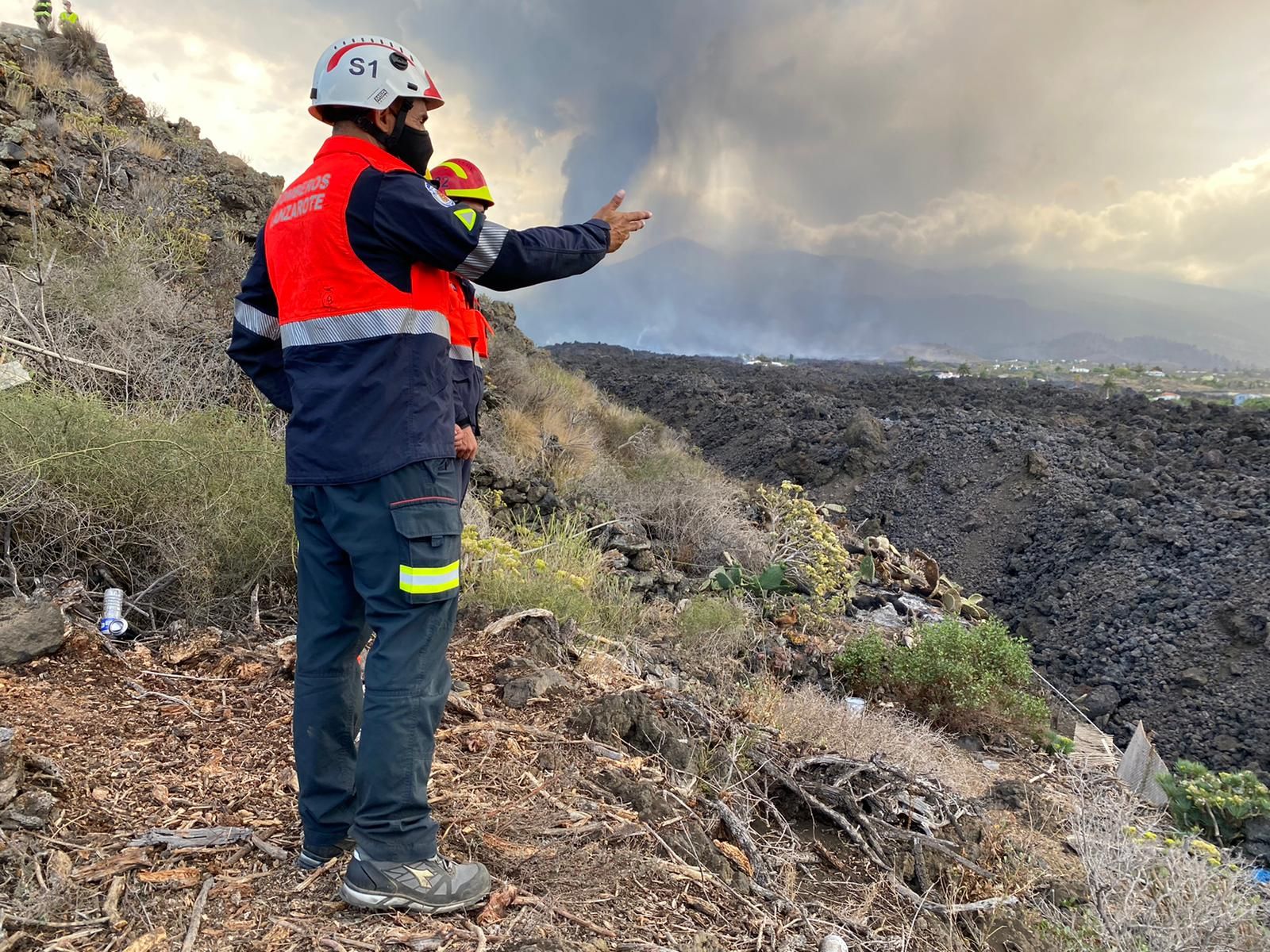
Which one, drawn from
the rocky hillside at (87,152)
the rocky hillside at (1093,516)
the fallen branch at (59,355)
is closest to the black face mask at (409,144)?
the fallen branch at (59,355)

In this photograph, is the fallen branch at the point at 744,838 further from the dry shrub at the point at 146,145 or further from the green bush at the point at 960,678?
the dry shrub at the point at 146,145

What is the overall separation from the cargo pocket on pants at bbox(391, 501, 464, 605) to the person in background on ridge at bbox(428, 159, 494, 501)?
0.19 meters

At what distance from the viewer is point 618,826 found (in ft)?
8.31

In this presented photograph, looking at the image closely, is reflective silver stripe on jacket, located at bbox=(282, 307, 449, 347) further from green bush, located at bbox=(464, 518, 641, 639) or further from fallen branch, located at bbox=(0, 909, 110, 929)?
green bush, located at bbox=(464, 518, 641, 639)

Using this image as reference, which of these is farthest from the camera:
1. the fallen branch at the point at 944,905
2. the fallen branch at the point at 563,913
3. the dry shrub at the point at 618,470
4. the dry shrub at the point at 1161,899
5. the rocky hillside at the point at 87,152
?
the dry shrub at the point at 618,470

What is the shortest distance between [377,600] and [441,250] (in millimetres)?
861

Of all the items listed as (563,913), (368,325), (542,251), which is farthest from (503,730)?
(542,251)

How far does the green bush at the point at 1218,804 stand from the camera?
4598 millimetres

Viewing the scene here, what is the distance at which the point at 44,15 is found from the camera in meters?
15.3

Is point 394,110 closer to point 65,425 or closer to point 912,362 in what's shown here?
point 65,425

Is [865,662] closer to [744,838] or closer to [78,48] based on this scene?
[744,838]

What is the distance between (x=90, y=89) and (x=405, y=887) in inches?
632

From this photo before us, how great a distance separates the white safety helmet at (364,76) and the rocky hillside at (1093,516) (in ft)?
28.4

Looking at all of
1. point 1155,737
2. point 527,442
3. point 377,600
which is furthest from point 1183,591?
point 377,600
